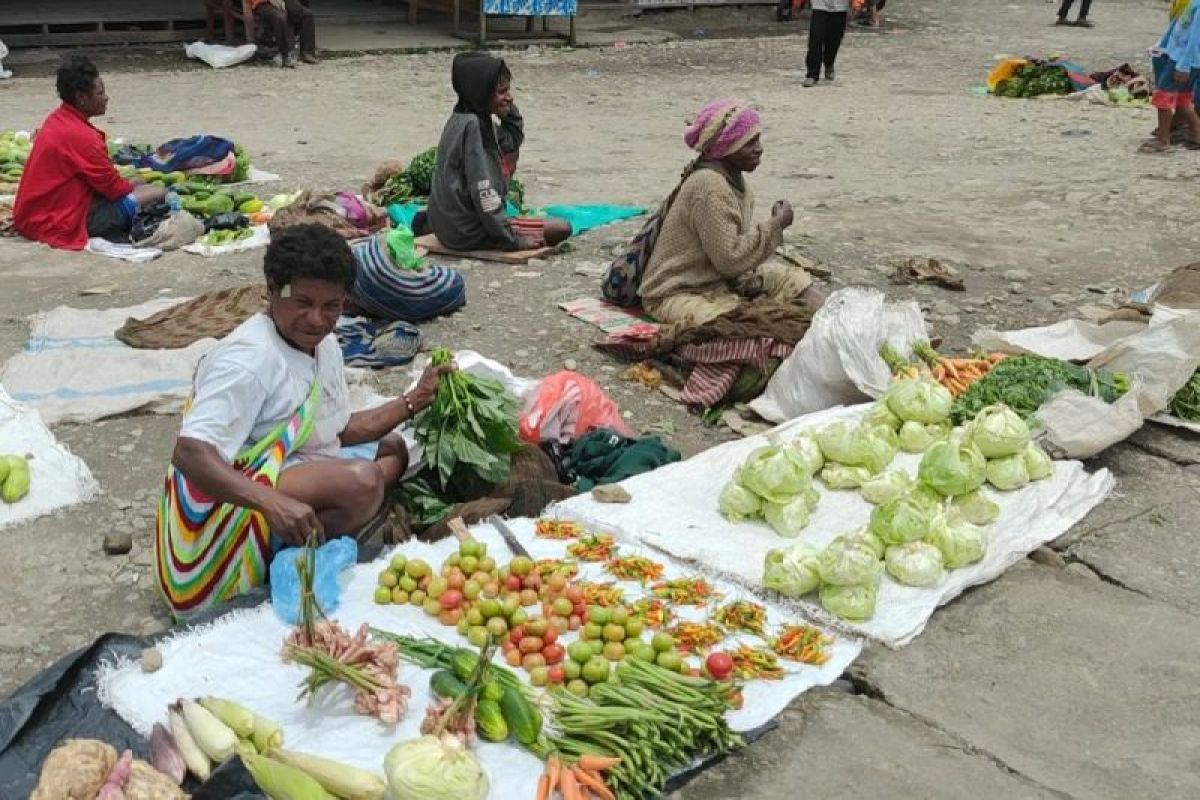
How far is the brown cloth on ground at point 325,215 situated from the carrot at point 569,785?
468 centimetres

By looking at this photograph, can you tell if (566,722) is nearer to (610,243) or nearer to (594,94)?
(610,243)

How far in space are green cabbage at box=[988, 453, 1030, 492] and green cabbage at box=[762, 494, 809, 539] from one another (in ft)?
2.42

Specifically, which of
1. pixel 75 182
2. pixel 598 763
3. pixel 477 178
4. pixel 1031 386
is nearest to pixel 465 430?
pixel 598 763

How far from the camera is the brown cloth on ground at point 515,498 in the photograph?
149 inches

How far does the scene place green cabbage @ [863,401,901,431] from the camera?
178 inches

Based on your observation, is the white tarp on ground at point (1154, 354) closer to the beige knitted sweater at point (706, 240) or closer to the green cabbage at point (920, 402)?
the green cabbage at point (920, 402)

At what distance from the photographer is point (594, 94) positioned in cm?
1265

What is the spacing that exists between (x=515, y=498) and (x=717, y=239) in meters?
1.94

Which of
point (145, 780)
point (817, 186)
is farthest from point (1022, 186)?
A: point (145, 780)

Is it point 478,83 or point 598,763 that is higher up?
point 478,83

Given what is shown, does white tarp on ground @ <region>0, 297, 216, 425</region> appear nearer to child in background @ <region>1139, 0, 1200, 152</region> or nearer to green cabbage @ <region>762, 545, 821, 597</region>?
green cabbage @ <region>762, 545, 821, 597</region>

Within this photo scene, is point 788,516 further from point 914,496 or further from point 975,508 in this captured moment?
point 975,508

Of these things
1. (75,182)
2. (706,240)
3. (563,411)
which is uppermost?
(706,240)

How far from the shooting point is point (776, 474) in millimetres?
3857
